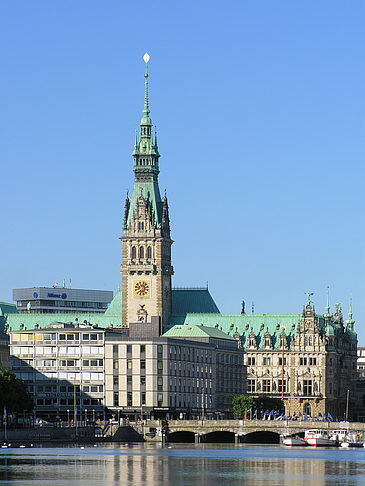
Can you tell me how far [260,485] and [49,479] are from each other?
80.0 feet

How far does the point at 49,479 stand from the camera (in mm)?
199500

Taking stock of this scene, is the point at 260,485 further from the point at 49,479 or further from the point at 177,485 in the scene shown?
the point at 49,479

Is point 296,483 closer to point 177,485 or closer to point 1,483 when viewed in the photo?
point 177,485

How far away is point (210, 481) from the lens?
19962 centimetres

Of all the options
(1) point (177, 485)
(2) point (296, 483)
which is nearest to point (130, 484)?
(1) point (177, 485)

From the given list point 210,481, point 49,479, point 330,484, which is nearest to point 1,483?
point 49,479

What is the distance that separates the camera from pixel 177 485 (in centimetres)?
19350

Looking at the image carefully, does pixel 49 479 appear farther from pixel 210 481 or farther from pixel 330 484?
pixel 330 484

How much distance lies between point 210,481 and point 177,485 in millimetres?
7178

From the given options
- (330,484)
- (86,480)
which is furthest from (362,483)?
(86,480)

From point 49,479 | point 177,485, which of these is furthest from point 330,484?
point 49,479

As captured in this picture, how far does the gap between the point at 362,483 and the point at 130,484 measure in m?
26.5

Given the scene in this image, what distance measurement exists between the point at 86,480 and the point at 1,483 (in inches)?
441

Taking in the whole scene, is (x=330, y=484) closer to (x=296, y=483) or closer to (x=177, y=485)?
(x=296, y=483)
